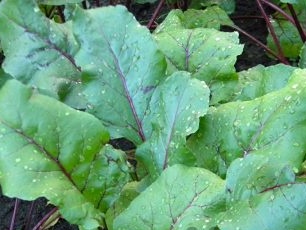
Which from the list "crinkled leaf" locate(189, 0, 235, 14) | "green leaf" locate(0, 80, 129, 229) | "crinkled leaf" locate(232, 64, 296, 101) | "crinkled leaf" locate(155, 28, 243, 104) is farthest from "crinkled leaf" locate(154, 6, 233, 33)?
"green leaf" locate(0, 80, 129, 229)

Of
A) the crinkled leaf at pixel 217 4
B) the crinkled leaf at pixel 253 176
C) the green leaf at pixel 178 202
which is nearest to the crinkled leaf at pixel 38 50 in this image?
the green leaf at pixel 178 202

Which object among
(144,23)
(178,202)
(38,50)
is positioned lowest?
(144,23)

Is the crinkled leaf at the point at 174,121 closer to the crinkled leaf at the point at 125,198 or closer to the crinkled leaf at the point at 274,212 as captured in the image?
the crinkled leaf at the point at 125,198

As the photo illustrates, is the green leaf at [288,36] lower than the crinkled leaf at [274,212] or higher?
lower

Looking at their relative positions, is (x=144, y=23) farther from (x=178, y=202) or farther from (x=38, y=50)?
(x=178, y=202)

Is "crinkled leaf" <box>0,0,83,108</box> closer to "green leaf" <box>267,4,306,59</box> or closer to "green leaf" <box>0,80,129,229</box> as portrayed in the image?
"green leaf" <box>0,80,129,229</box>

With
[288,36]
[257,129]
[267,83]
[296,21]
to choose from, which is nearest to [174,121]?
[257,129]
